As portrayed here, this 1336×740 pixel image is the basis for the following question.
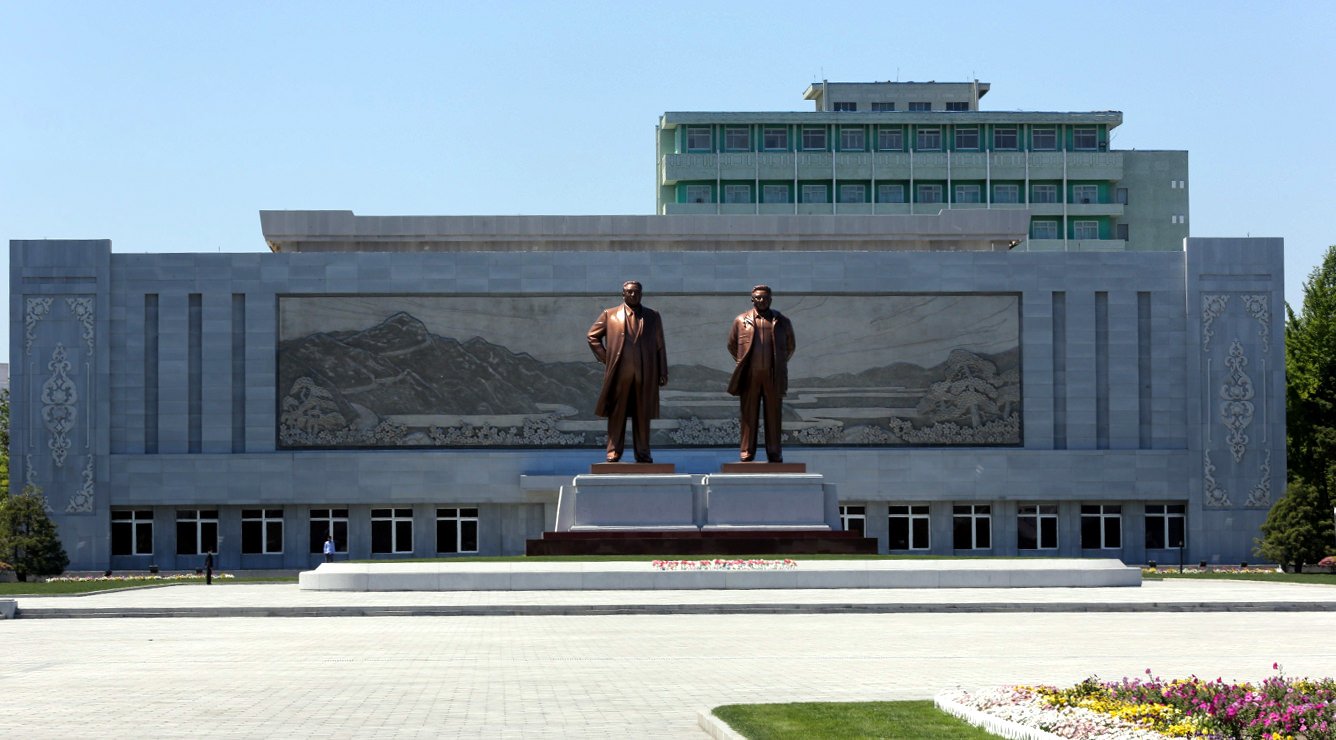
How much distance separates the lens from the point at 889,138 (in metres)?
97.6

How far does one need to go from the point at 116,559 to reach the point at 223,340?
8039 mm

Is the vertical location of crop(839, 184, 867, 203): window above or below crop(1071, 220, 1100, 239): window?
Result: above

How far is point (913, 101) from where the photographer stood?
336ft

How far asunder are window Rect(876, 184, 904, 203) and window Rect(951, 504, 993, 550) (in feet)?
117

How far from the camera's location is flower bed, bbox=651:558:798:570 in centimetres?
3728

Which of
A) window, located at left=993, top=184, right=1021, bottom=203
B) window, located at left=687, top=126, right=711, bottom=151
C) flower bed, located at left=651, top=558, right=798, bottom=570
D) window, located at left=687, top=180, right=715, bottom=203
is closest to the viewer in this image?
flower bed, located at left=651, top=558, right=798, bottom=570

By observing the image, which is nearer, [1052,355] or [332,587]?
[332,587]

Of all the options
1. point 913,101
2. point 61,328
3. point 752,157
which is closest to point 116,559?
point 61,328

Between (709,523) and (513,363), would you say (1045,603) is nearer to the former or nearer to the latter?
(709,523)

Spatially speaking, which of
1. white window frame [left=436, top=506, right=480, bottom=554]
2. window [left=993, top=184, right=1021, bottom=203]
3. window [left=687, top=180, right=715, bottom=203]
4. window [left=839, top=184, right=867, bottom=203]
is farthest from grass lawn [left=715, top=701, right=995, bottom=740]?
window [left=993, top=184, right=1021, bottom=203]

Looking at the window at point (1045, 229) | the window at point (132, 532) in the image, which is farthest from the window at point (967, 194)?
the window at point (132, 532)

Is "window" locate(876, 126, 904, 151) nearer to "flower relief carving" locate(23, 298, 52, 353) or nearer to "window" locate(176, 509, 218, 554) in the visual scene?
"window" locate(176, 509, 218, 554)

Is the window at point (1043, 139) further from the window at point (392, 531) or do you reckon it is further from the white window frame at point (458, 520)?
the window at point (392, 531)

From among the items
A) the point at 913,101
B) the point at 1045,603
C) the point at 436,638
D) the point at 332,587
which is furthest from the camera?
the point at 913,101
